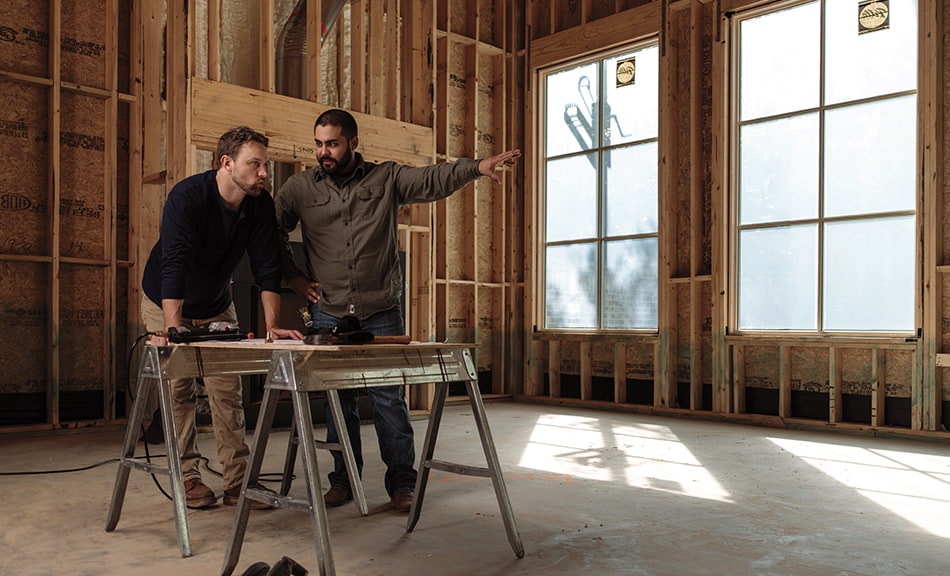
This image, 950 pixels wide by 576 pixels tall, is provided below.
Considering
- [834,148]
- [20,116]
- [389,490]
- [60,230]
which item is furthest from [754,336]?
[20,116]

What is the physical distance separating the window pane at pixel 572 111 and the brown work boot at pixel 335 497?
5.59m

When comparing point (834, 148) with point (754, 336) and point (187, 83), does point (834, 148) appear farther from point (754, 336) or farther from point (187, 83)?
point (187, 83)

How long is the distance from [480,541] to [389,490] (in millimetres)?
675

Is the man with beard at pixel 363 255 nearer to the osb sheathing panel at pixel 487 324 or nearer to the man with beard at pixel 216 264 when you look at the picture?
the man with beard at pixel 216 264

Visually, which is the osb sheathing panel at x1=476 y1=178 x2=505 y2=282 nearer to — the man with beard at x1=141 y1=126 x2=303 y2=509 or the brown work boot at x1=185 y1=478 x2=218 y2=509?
the man with beard at x1=141 y1=126 x2=303 y2=509

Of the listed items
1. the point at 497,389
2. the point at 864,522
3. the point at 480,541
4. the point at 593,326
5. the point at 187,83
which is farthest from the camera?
the point at 497,389

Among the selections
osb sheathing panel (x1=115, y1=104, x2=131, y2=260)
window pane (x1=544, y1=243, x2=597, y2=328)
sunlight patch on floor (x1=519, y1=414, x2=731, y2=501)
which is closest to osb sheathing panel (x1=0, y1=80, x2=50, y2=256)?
osb sheathing panel (x1=115, y1=104, x2=131, y2=260)

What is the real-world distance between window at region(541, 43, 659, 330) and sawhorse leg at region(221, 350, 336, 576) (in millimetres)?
5756

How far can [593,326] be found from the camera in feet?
26.7

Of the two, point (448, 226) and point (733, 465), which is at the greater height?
point (448, 226)

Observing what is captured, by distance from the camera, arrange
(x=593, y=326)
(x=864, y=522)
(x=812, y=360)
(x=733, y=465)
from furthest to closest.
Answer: (x=593, y=326), (x=812, y=360), (x=733, y=465), (x=864, y=522)

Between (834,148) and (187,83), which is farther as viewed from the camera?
(834,148)

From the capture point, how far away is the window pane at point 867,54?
240 inches

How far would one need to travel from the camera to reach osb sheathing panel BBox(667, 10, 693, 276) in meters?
7.44
